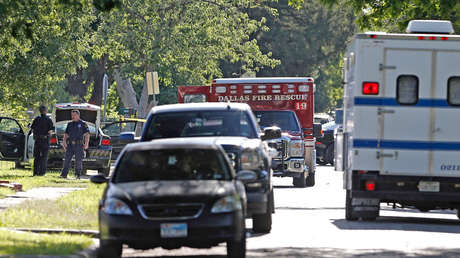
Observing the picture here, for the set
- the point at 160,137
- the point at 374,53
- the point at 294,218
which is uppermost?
the point at 374,53

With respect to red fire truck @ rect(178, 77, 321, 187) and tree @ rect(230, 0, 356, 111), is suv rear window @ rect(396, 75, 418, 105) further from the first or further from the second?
tree @ rect(230, 0, 356, 111)

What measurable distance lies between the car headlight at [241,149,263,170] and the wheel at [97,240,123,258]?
329cm

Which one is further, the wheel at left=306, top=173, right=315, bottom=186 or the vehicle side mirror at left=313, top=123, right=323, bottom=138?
the wheel at left=306, top=173, right=315, bottom=186

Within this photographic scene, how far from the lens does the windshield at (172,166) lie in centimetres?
1376

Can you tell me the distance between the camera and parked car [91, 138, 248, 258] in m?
12.9

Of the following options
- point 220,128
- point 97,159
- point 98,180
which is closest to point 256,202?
point 220,128

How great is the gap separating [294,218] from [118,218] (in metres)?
8.30

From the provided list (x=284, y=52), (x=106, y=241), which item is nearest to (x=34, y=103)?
(x=106, y=241)

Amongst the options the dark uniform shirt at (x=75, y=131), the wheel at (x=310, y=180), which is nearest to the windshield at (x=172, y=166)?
the dark uniform shirt at (x=75, y=131)

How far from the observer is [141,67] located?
4866 cm

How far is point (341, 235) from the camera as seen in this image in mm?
17672

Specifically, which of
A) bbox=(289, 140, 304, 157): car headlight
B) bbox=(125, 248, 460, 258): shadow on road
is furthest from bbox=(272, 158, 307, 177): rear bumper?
bbox=(125, 248, 460, 258): shadow on road

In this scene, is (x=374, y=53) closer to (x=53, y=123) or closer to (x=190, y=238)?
(x=190, y=238)

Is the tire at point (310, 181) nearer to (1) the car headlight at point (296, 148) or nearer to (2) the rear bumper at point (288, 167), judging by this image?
(2) the rear bumper at point (288, 167)
